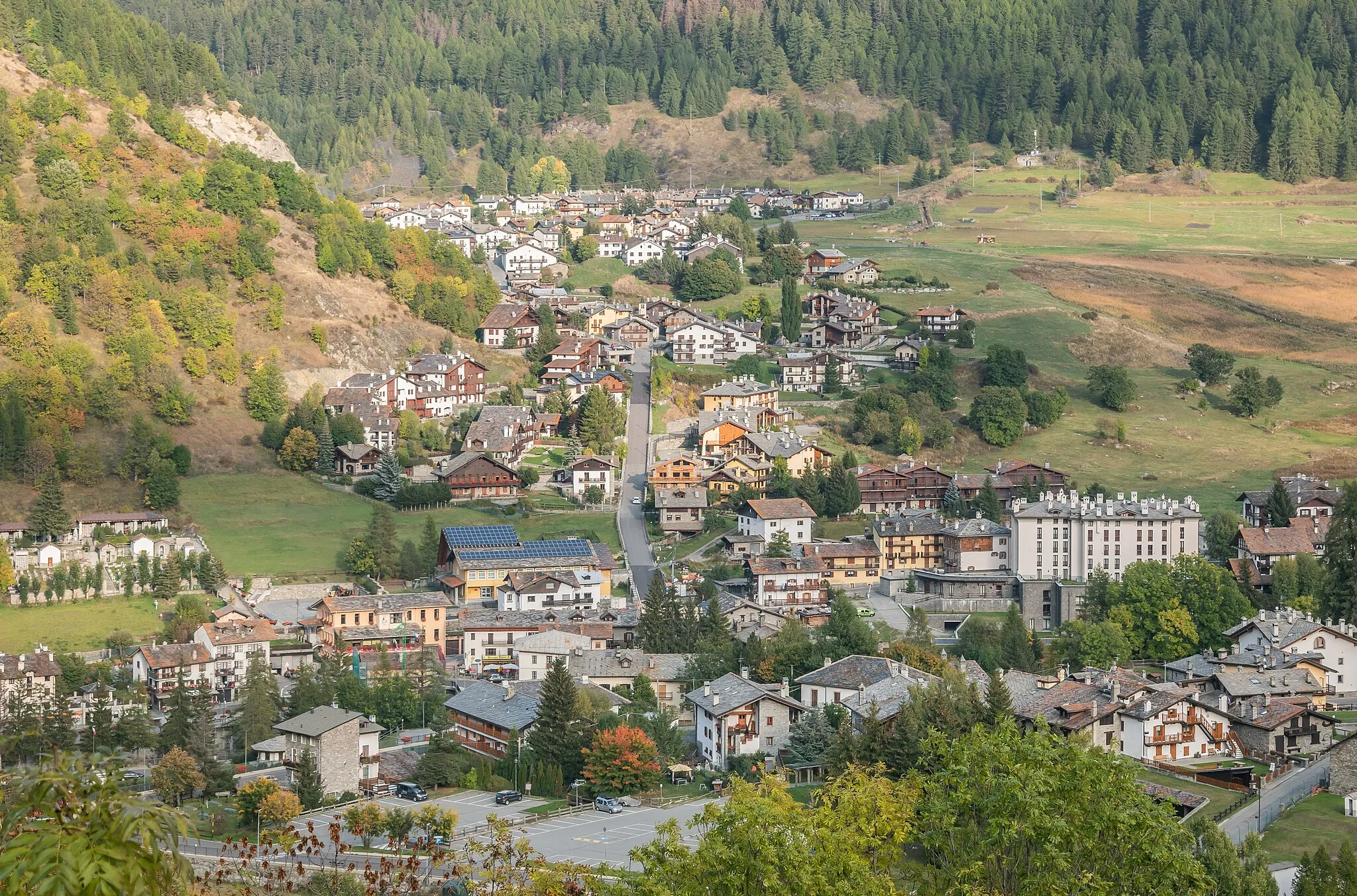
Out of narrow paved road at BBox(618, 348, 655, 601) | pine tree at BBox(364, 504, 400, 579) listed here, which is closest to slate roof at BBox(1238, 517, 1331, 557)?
narrow paved road at BBox(618, 348, 655, 601)

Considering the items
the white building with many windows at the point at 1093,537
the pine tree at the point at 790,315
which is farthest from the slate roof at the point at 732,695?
the pine tree at the point at 790,315

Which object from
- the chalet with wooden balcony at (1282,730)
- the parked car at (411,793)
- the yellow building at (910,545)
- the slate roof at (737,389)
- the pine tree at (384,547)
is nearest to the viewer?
the parked car at (411,793)

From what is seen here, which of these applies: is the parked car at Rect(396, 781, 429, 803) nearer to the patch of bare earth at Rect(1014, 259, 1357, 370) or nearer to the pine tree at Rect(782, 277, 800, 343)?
the pine tree at Rect(782, 277, 800, 343)

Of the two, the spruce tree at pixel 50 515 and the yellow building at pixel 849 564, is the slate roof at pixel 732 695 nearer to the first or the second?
the yellow building at pixel 849 564

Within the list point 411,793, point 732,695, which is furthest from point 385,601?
point 411,793

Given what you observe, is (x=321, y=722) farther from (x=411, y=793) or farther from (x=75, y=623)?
(x=75, y=623)
